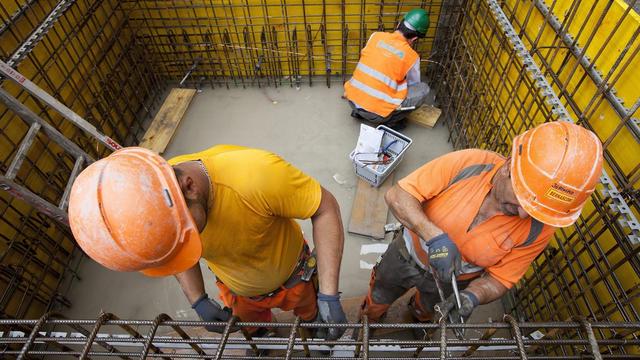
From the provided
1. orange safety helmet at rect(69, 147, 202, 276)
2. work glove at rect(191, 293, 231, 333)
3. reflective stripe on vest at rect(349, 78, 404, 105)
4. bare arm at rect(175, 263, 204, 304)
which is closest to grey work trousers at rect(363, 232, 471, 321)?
work glove at rect(191, 293, 231, 333)

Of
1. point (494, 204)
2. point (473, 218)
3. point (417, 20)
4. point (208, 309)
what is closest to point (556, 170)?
point (494, 204)

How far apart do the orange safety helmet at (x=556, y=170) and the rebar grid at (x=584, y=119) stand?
25.2 inches

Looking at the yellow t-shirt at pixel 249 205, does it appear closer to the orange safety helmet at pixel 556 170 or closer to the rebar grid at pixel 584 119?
the orange safety helmet at pixel 556 170

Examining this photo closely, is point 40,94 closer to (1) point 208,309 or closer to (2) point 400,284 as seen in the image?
(1) point 208,309

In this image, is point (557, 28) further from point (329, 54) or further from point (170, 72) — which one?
point (170, 72)

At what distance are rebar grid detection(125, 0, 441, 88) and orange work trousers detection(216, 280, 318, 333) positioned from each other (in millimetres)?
3698

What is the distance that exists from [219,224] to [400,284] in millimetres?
1614

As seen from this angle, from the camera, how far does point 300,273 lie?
271 cm

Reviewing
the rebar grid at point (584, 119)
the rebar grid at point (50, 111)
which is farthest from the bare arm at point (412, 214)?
the rebar grid at point (50, 111)

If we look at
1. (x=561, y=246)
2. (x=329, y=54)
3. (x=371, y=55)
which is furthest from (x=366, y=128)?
(x=561, y=246)

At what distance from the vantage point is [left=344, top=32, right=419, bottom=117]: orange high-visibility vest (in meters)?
4.26

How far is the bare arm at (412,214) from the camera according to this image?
2260 mm

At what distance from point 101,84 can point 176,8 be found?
4.98 ft

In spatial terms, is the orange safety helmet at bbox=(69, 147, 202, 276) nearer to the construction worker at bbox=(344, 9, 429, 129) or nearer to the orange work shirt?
the orange work shirt
